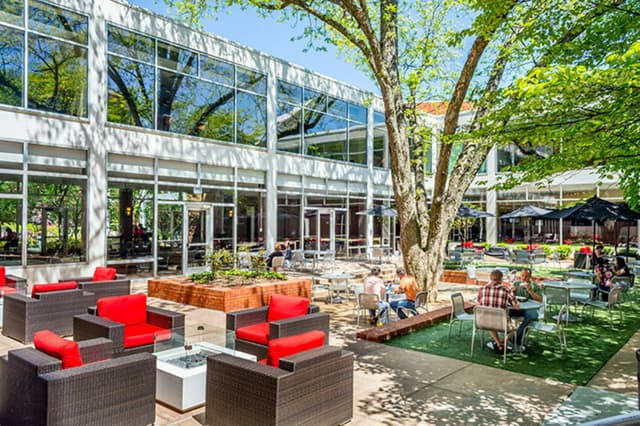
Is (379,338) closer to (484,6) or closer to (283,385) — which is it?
(283,385)

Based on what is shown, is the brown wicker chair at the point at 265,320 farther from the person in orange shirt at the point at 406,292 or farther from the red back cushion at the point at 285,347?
the person in orange shirt at the point at 406,292

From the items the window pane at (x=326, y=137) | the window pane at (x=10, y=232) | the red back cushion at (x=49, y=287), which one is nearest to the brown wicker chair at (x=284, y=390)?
the red back cushion at (x=49, y=287)

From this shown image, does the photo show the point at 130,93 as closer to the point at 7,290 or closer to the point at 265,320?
the point at 7,290

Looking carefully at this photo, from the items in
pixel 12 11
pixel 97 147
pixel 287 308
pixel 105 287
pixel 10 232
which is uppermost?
pixel 12 11

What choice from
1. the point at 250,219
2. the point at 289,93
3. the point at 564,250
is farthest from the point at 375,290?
the point at 564,250

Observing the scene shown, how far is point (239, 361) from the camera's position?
3.95 m

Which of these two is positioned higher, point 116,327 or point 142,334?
point 116,327

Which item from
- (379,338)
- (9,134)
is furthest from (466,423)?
(9,134)

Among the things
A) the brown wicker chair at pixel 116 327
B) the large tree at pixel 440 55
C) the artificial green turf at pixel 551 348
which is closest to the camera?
the brown wicker chair at pixel 116 327

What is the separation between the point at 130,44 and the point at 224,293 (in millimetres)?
8834

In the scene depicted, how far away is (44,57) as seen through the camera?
39.6ft

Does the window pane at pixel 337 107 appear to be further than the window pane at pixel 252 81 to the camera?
Yes

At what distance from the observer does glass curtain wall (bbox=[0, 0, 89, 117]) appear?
37.5 feet

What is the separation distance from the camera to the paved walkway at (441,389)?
4.39m
